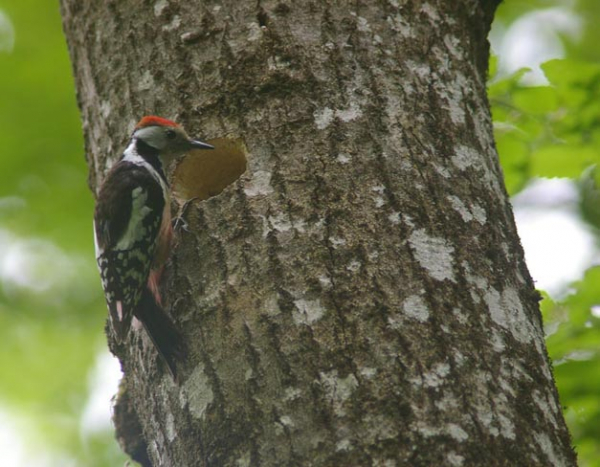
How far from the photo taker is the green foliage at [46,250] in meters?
5.35

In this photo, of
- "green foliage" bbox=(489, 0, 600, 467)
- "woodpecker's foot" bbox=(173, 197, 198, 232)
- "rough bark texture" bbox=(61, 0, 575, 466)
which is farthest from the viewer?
"green foliage" bbox=(489, 0, 600, 467)

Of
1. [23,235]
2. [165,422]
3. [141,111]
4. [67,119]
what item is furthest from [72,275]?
[165,422]

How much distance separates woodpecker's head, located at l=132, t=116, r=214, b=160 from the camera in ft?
9.83

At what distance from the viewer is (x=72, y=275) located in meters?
6.55

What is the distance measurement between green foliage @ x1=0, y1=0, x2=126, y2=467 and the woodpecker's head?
2.30 meters

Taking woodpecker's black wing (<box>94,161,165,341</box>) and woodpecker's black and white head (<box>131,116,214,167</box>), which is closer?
woodpecker's black and white head (<box>131,116,214,167</box>)

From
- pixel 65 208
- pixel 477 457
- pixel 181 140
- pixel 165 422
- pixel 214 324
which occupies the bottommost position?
pixel 477 457

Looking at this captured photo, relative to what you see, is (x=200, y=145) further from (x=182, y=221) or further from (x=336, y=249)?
(x=336, y=249)

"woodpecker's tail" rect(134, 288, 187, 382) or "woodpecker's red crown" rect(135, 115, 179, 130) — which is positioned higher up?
"woodpecker's red crown" rect(135, 115, 179, 130)

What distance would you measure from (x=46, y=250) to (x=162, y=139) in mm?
3366

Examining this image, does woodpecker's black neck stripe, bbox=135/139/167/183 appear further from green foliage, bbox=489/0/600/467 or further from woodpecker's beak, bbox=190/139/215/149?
green foliage, bbox=489/0/600/467

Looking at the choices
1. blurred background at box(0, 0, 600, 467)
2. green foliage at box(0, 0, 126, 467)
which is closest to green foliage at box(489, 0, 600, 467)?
blurred background at box(0, 0, 600, 467)

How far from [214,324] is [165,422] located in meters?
0.37

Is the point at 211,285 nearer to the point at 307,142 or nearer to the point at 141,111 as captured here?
the point at 307,142
